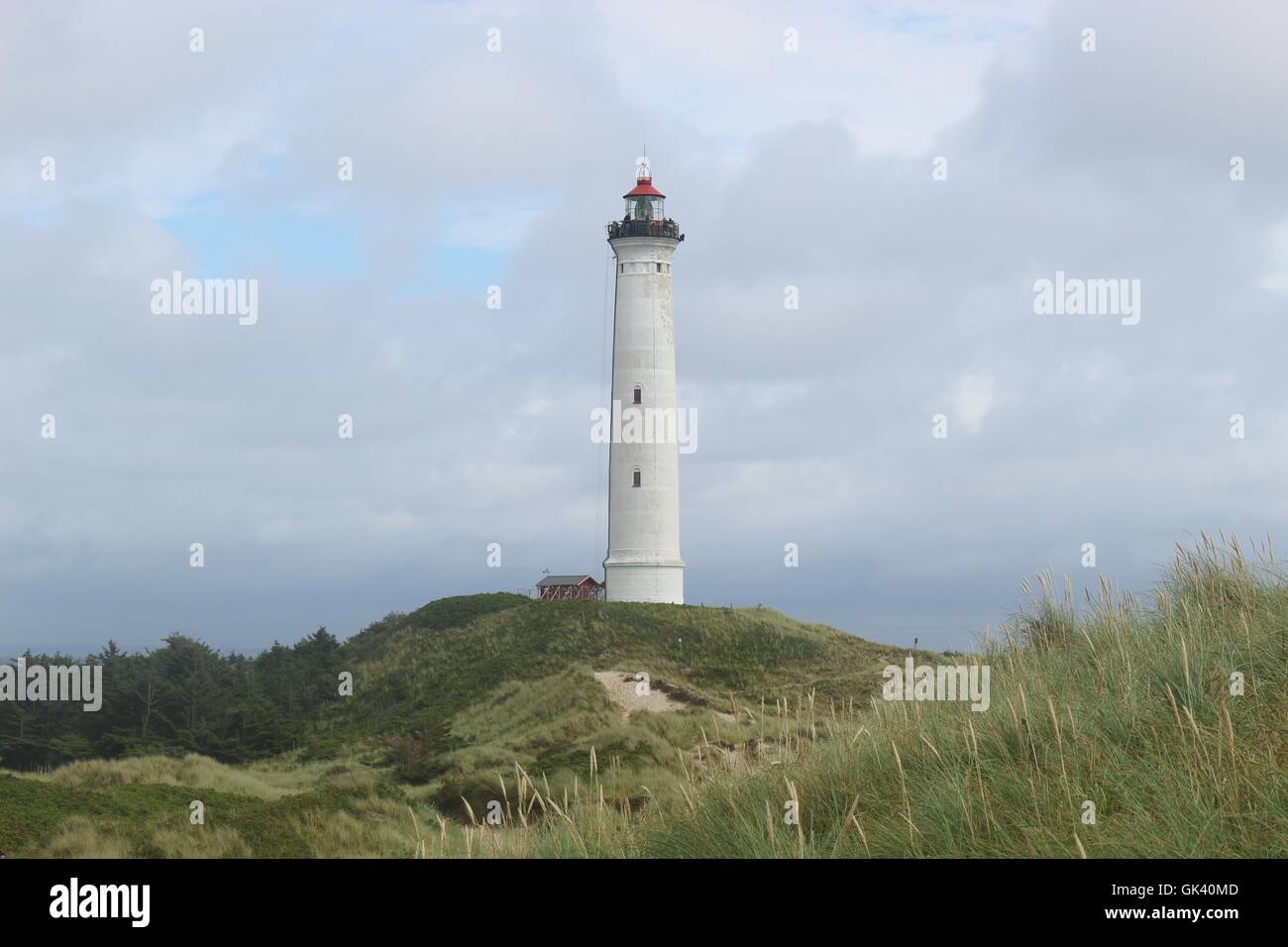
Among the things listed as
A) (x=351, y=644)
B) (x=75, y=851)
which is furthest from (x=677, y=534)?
(x=75, y=851)

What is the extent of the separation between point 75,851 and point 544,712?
16.9 metres

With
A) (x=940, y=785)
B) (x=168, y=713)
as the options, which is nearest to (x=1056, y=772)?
(x=940, y=785)

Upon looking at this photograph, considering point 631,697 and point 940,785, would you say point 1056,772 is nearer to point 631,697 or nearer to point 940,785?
point 940,785

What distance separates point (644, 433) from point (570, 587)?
983 centimetres

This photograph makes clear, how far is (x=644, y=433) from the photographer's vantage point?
48656 millimetres

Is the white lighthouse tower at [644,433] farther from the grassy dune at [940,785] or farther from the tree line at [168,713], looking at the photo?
the grassy dune at [940,785]

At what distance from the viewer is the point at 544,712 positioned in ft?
104

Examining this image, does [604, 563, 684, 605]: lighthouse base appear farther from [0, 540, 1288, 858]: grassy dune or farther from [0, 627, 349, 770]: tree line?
[0, 540, 1288, 858]: grassy dune

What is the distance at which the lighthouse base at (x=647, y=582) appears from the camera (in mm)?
48281

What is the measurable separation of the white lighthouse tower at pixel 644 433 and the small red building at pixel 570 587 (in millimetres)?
4572
